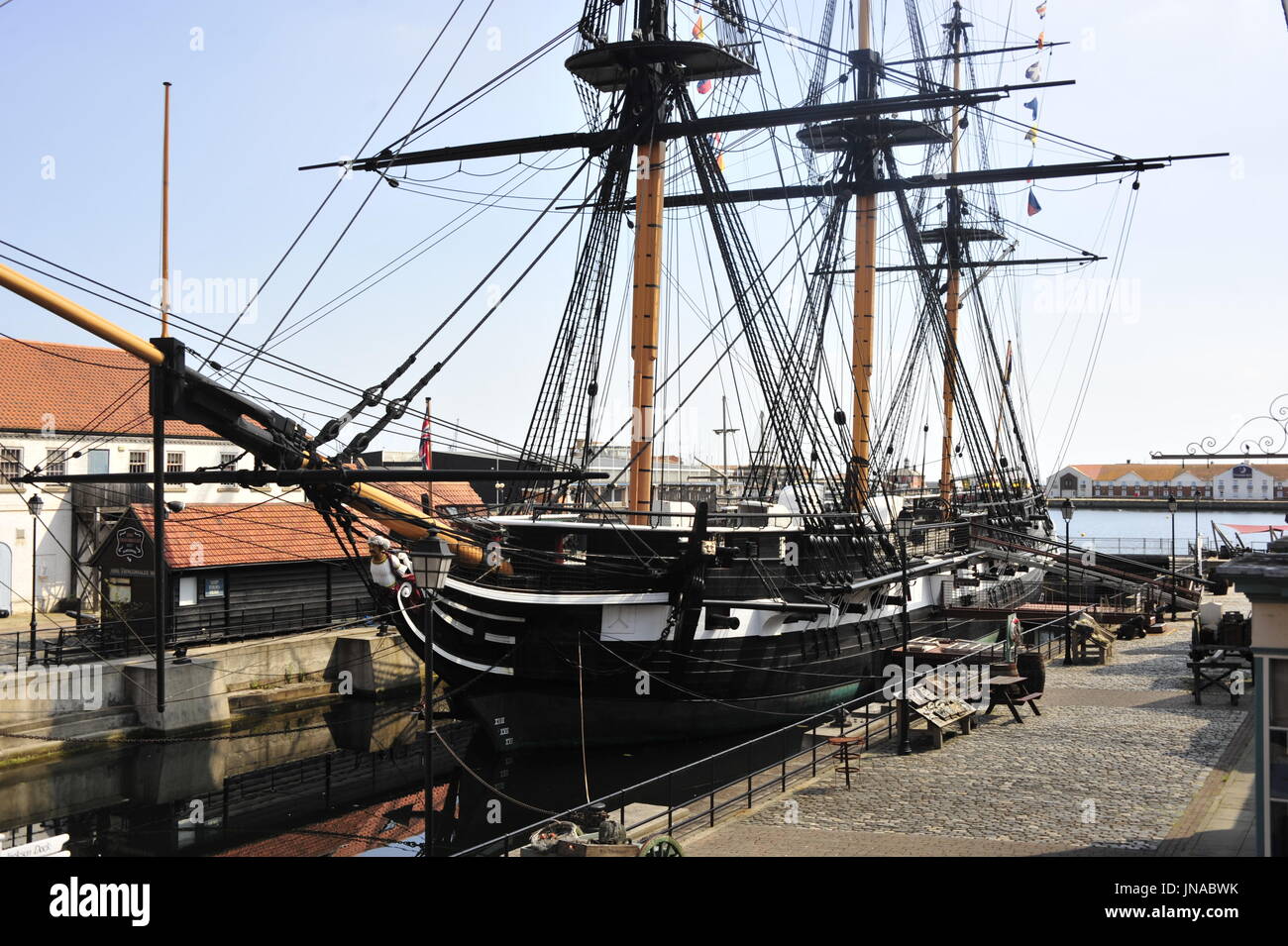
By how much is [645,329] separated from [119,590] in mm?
16934

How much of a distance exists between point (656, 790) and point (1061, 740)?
7200mm

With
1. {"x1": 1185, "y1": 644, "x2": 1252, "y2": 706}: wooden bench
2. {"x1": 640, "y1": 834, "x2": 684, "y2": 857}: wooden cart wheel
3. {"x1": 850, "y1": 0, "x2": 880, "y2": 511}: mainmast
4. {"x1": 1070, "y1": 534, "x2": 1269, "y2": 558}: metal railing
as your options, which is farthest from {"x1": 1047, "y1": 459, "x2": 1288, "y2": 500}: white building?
{"x1": 640, "y1": 834, "x2": 684, "y2": 857}: wooden cart wheel

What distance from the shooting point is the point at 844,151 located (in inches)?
1411

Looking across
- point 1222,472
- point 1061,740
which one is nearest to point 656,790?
point 1061,740

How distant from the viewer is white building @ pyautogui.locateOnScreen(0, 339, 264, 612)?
3164 centimetres

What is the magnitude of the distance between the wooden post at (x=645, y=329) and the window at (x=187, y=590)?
13057mm

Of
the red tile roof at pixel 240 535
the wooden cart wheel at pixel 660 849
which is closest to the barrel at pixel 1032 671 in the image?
the wooden cart wheel at pixel 660 849

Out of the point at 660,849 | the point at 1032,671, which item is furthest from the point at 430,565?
the point at 1032,671

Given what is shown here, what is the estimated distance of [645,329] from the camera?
24219 millimetres

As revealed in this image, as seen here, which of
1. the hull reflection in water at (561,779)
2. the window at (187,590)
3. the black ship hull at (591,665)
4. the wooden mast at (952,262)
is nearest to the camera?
the hull reflection in water at (561,779)

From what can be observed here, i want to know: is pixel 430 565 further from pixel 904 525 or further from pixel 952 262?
pixel 952 262

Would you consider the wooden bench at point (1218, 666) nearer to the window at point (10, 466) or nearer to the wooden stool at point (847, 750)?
the wooden stool at point (847, 750)

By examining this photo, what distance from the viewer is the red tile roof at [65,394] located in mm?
34500
